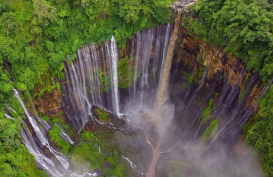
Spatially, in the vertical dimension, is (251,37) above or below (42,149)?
above

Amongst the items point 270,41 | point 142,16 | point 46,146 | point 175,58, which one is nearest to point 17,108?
point 46,146

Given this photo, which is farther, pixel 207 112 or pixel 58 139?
pixel 207 112

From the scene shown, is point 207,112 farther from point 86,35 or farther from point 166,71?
point 86,35

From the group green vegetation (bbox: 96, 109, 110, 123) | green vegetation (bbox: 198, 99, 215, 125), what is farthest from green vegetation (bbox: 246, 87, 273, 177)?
green vegetation (bbox: 96, 109, 110, 123)

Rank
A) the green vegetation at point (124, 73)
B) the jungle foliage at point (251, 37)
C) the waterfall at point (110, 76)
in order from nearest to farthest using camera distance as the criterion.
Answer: the jungle foliage at point (251, 37) < the waterfall at point (110, 76) < the green vegetation at point (124, 73)

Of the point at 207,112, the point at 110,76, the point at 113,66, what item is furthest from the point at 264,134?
the point at 110,76

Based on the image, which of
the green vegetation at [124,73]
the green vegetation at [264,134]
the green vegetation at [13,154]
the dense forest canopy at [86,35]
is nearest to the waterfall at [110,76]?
the green vegetation at [124,73]

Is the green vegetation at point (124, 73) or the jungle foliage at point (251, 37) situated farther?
the green vegetation at point (124, 73)

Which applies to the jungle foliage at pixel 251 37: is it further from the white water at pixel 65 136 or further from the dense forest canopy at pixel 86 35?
the white water at pixel 65 136
